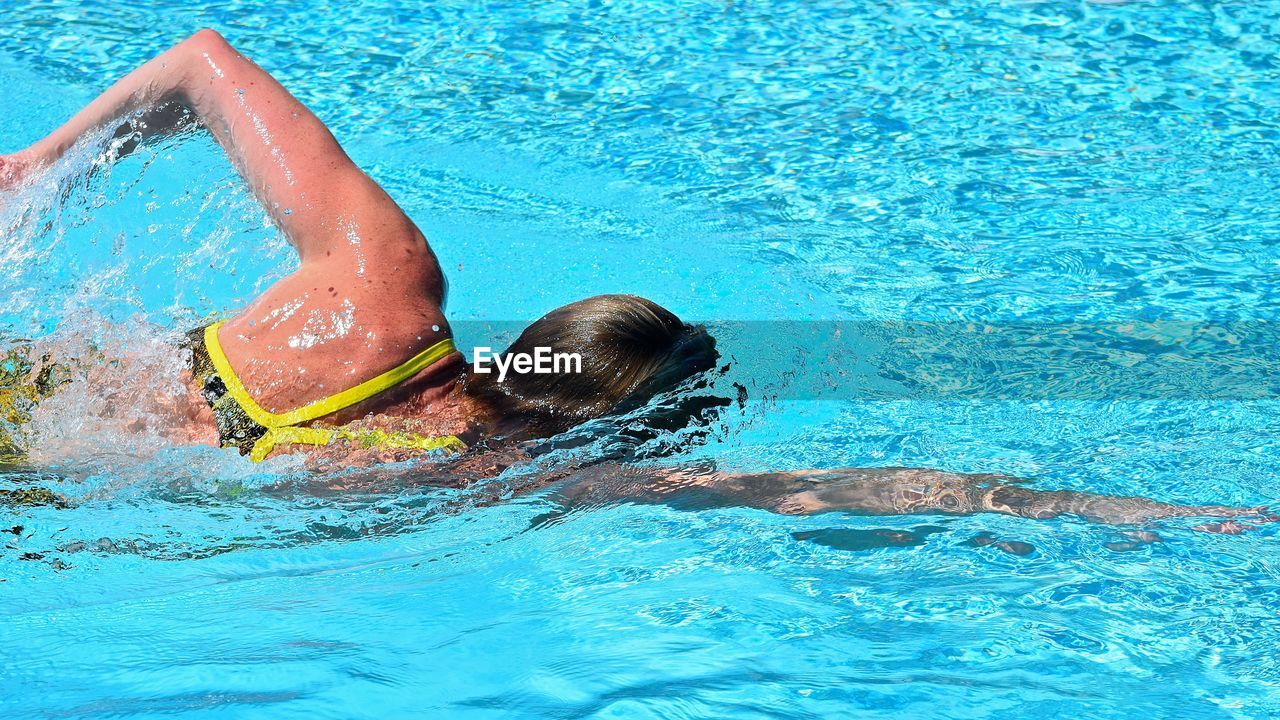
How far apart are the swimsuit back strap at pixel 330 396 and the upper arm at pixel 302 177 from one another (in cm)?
20

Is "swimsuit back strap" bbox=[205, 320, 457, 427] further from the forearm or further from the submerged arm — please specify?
the forearm

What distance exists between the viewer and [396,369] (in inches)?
107

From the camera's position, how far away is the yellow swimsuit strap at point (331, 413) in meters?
2.72

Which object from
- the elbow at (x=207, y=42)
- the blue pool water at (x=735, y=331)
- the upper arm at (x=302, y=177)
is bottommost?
the blue pool water at (x=735, y=331)

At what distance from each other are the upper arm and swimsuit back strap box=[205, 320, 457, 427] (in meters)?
0.20

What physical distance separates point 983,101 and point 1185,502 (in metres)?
3.36

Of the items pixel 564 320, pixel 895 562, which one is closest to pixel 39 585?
pixel 564 320

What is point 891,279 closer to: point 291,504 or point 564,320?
point 564,320

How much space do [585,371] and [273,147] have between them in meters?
0.98

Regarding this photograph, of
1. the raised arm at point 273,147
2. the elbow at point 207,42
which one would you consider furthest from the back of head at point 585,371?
the elbow at point 207,42

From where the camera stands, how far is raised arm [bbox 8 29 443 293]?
9.22 feet

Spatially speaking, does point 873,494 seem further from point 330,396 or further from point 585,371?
point 330,396

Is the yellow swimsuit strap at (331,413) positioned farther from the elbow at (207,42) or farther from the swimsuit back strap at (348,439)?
the elbow at (207,42)

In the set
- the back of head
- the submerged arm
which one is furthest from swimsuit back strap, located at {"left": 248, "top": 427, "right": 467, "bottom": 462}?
the submerged arm
